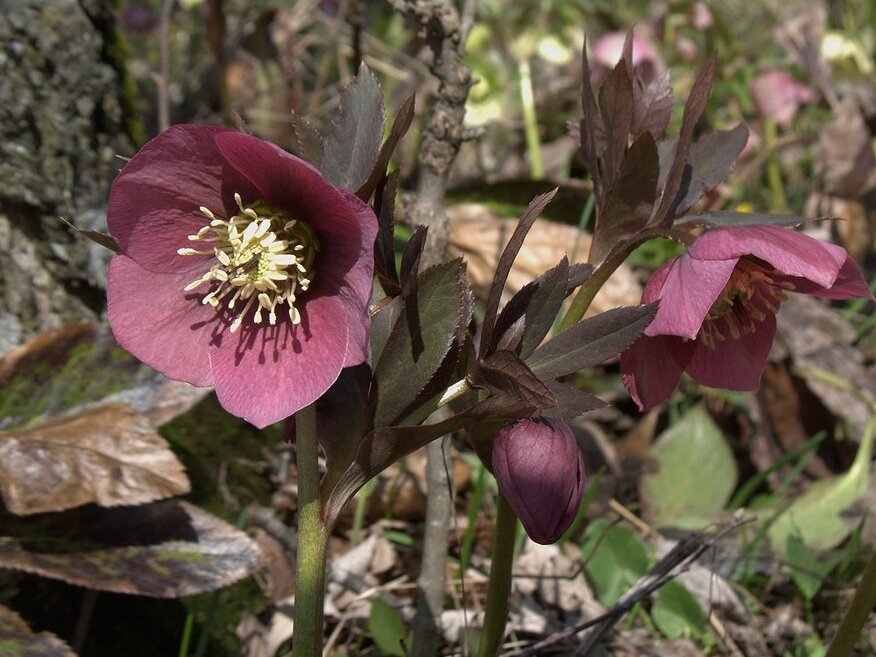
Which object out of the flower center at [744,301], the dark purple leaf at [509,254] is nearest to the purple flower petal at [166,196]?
the dark purple leaf at [509,254]

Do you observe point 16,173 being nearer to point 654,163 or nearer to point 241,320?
point 241,320

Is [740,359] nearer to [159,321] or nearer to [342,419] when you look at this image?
[342,419]

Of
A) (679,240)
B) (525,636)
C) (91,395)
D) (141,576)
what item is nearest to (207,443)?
(91,395)

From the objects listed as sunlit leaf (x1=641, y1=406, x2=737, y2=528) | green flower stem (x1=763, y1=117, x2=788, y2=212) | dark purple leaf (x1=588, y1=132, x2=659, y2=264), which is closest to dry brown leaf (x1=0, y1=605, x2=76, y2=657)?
dark purple leaf (x1=588, y1=132, x2=659, y2=264)

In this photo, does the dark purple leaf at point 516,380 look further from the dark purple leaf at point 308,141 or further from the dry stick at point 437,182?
the dry stick at point 437,182

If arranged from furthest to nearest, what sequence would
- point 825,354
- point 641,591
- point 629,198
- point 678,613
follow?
point 825,354
point 678,613
point 641,591
point 629,198

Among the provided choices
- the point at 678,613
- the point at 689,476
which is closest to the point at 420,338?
the point at 678,613
